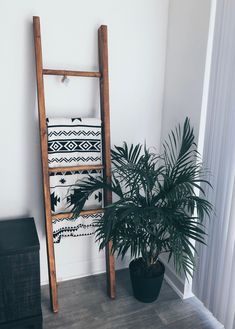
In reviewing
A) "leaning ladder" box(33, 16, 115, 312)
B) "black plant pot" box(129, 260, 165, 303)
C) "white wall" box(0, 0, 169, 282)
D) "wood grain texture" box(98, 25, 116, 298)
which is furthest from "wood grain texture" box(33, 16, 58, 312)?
"black plant pot" box(129, 260, 165, 303)

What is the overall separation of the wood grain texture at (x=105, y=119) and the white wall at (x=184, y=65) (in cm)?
48

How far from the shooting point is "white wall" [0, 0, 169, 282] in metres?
1.73

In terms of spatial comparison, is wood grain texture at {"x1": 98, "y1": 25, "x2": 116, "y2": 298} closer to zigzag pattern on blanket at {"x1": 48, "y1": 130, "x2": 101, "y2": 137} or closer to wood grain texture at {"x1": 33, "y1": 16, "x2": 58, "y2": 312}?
zigzag pattern on blanket at {"x1": 48, "y1": 130, "x2": 101, "y2": 137}

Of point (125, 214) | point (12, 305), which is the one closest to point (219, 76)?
point (125, 214)

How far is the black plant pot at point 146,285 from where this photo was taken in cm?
188

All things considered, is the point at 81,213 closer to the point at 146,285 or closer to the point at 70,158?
the point at 70,158

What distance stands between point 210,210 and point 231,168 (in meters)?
0.32

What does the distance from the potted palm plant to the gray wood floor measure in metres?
0.10

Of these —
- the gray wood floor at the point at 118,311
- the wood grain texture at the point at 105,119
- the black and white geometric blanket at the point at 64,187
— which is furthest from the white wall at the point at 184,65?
the black and white geometric blanket at the point at 64,187

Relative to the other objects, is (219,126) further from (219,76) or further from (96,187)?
(96,187)

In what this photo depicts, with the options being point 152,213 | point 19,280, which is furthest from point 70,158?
point 19,280

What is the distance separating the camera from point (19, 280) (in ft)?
A: 5.20

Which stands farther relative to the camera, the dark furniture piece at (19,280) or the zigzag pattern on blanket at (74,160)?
the zigzag pattern on blanket at (74,160)

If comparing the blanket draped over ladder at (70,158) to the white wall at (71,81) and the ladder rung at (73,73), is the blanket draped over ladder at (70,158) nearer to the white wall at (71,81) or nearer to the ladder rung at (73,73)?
the white wall at (71,81)
